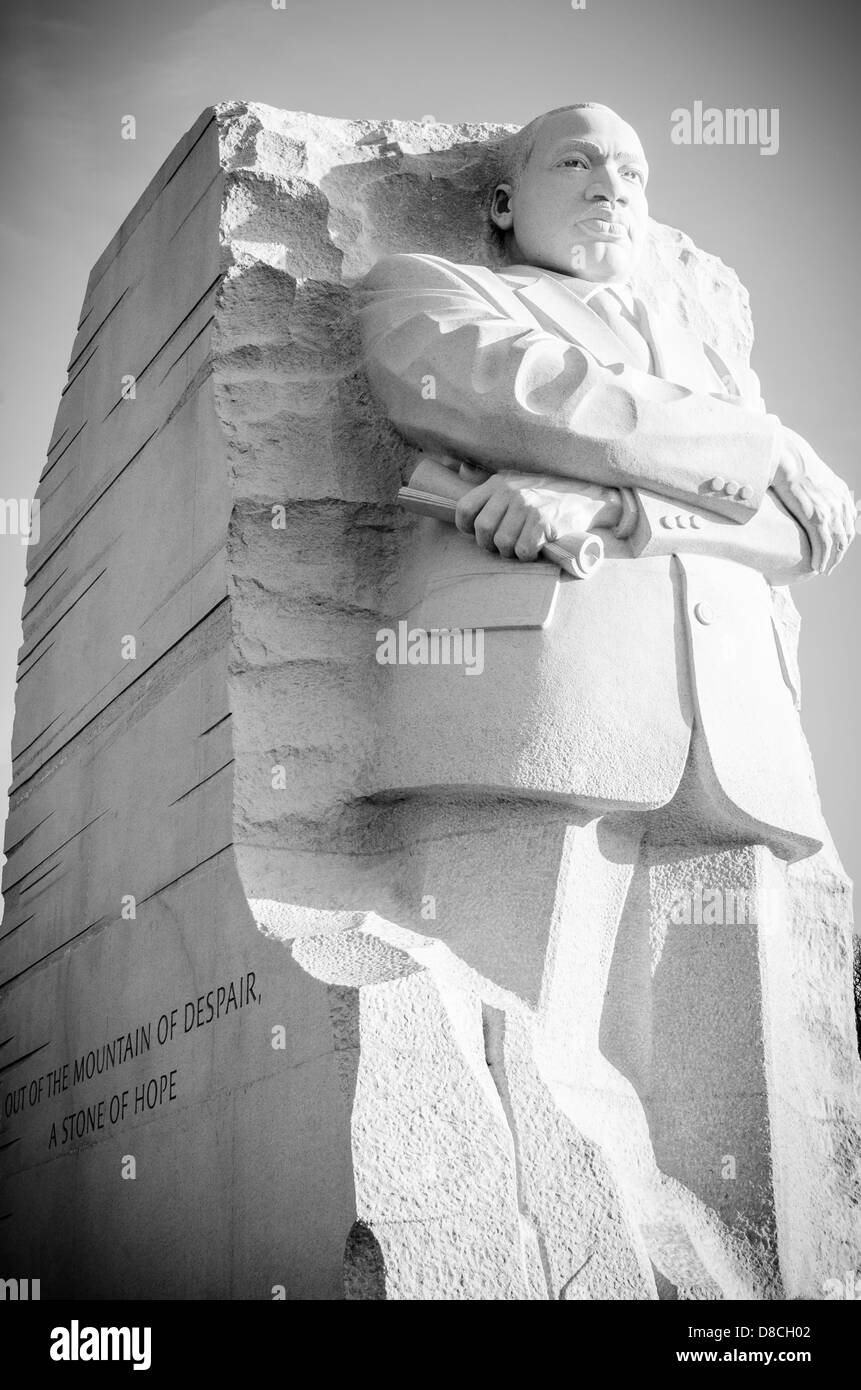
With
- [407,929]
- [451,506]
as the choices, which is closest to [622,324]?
[451,506]

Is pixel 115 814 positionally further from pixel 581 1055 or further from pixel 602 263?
pixel 602 263

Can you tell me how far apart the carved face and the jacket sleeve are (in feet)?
1.63

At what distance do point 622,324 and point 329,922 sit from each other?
1.90 m

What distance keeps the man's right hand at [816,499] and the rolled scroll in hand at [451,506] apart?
602mm

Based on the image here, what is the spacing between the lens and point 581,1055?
15.1 feet

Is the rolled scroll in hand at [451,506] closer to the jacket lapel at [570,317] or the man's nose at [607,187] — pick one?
the jacket lapel at [570,317]

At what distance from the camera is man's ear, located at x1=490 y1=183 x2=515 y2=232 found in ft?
18.4

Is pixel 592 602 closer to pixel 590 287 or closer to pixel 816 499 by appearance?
pixel 816 499

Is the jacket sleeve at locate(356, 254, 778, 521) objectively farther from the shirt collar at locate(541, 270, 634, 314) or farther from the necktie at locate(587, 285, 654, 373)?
the shirt collar at locate(541, 270, 634, 314)

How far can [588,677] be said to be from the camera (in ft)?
15.1

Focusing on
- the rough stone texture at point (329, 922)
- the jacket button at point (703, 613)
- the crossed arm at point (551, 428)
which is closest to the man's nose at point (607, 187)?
the rough stone texture at point (329, 922)

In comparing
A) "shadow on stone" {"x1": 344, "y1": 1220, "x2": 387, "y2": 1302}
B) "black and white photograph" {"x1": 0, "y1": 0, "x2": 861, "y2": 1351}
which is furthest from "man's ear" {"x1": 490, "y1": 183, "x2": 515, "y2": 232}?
"shadow on stone" {"x1": 344, "y1": 1220, "x2": 387, "y2": 1302}
